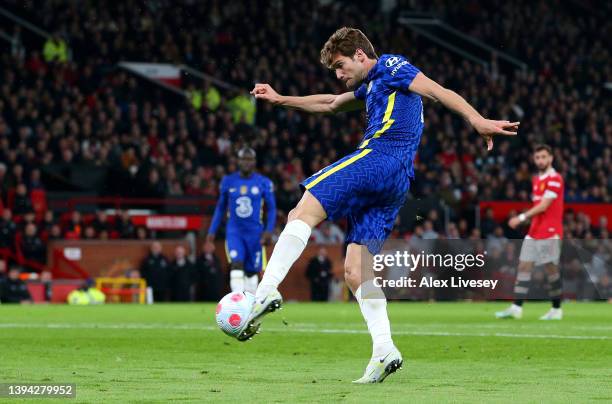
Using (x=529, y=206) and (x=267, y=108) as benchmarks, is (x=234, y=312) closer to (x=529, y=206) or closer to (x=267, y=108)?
(x=529, y=206)

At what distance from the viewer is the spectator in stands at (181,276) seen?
2438 centimetres

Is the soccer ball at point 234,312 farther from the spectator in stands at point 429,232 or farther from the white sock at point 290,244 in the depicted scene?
the spectator in stands at point 429,232

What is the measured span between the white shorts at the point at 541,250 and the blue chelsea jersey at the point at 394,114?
30.5 feet

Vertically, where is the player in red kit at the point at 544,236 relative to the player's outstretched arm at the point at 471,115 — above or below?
below

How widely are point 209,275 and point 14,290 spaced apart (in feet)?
13.3

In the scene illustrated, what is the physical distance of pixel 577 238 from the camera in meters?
27.6

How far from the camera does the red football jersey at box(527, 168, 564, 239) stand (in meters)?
16.2

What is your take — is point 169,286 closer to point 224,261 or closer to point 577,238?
point 224,261

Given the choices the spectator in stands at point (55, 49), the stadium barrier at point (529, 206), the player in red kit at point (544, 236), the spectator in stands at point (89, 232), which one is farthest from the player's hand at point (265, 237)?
the spectator in stands at point (55, 49)

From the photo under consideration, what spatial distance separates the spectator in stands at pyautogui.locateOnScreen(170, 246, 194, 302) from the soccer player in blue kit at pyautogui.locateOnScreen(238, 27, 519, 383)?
1662 cm

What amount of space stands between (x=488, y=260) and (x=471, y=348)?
14.8 m

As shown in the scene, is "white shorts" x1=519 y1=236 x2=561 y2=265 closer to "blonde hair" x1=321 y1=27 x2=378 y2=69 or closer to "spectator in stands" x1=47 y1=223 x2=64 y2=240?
"blonde hair" x1=321 y1=27 x2=378 y2=69

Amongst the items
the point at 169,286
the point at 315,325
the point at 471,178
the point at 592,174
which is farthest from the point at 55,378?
the point at 592,174

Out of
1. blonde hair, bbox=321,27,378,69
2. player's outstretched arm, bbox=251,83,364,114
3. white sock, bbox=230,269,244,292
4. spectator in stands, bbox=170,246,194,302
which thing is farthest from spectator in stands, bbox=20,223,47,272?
blonde hair, bbox=321,27,378,69
